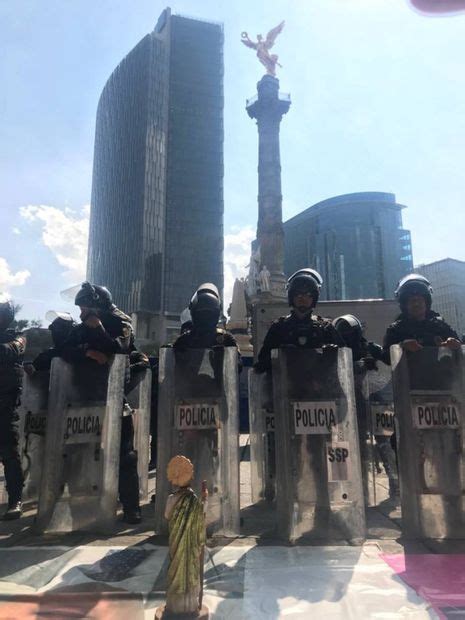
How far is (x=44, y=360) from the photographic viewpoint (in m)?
6.26

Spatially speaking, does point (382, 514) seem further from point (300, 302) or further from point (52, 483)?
point (52, 483)

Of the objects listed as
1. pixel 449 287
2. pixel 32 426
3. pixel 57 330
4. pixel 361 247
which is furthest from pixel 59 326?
pixel 361 247

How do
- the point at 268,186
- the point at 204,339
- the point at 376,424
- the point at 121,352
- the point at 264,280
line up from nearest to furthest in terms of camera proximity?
1. the point at 204,339
2. the point at 121,352
3. the point at 376,424
4. the point at 264,280
5. the point at 268,186

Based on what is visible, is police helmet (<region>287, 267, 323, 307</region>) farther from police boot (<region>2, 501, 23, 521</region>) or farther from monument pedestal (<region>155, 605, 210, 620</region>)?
police boot (<region>2, 501, 23, 521</region>)

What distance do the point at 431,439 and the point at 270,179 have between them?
51.6m

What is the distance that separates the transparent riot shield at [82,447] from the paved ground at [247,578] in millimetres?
220

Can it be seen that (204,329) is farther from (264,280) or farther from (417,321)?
(264,280)

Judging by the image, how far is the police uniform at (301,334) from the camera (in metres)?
4.92

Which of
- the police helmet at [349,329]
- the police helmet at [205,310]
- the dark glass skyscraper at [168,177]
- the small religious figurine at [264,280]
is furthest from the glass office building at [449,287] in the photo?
the police helmet at [205,310]

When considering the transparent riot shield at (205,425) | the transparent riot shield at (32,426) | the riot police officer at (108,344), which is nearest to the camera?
→ the transparent riot shield at (205,425)

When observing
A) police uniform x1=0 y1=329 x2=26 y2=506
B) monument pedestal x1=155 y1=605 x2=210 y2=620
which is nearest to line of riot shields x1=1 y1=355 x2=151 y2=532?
police uniform x1=0 y1=329 x2=26 y2=506

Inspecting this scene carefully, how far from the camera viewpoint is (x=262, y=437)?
5.80m

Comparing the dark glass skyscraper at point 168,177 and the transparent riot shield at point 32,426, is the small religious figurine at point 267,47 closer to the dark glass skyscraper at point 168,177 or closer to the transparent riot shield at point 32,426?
the dark glass skyscraper at point 168,177

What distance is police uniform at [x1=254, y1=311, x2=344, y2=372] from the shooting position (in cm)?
492
